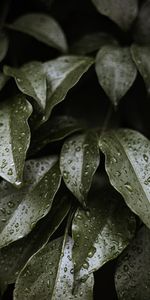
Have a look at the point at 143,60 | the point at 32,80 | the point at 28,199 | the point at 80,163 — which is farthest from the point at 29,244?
the point at 143,60

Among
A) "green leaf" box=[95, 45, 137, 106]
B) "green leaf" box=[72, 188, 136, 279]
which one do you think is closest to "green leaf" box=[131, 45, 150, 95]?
"green leaf" box=[95, 45, 137, 106]

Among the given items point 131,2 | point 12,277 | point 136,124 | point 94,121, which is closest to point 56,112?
point 94,121

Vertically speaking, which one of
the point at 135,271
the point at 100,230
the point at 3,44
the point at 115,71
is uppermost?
the point at 3,44

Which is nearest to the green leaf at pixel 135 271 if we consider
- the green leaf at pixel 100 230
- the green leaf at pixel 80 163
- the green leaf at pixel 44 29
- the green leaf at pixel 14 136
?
the green leaf at pixel 100 230

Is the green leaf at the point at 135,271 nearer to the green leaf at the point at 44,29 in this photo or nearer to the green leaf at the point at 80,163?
the green leaf at the point at 80,163

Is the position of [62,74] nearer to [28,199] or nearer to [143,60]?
[143,60]

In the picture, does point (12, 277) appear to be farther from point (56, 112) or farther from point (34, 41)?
point (34, 41)

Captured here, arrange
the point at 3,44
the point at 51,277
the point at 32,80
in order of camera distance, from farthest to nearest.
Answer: the point at 3,44
the point at 32,80
the point at 51,277
